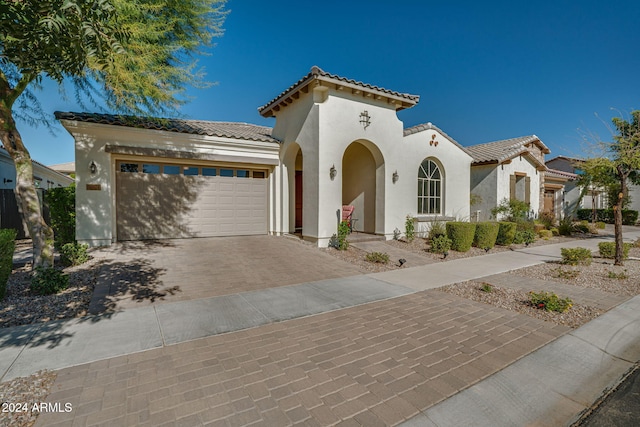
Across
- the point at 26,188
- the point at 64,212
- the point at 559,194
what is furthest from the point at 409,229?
the point at 559,194

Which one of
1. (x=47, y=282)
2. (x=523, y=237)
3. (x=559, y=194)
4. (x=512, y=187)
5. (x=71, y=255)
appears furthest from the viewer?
(x=559, y=194)

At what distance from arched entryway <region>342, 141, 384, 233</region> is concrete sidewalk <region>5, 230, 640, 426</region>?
6.03 metres

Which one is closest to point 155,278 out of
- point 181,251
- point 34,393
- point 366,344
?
point 181,251

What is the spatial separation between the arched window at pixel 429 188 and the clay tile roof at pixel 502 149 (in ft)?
14.1

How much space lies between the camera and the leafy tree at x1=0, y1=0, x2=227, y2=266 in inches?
113

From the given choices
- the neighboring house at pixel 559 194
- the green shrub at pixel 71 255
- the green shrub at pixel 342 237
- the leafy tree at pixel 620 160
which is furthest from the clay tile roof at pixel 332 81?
the neighboring house at pixel 559 194

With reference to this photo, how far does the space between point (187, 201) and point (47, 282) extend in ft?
17.9

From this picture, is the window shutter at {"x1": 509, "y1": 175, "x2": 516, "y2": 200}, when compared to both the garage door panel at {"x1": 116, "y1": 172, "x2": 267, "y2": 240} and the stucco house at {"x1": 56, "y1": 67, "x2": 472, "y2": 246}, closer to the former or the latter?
the stucco house at {"x1": 56, "y1": 67, "x2": 472, "y2": 246}

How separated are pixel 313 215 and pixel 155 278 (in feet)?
17.3

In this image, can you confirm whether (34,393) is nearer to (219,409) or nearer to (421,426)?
(219,409)

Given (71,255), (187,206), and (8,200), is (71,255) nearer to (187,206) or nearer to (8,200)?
(187,206)

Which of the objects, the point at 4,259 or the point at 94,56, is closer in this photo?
the point at 94,56

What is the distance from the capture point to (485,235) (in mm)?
10977

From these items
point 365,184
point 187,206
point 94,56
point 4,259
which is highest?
point 94,56
